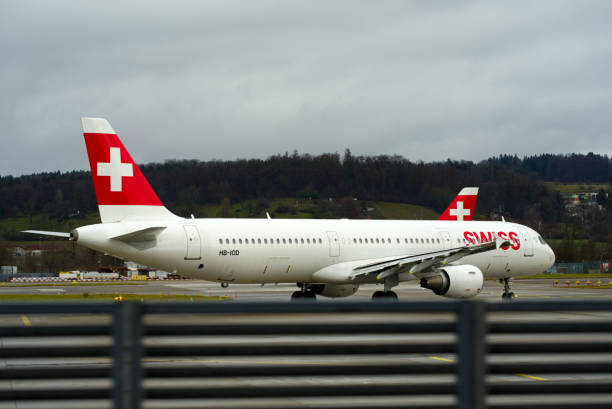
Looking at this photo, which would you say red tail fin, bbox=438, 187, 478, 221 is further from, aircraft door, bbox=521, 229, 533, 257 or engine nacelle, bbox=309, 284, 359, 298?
engine nacelle, bbox=309, 284, 359, 298

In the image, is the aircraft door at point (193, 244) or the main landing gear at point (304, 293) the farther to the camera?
the main landing gear at point (304, 293)

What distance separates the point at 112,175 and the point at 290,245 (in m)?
6.18

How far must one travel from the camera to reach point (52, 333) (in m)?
3.33

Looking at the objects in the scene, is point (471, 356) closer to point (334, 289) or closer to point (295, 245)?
point (295, 245)

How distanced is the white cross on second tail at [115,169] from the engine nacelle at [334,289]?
871cm

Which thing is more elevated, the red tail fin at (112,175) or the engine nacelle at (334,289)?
the red tail fin at (112,175)

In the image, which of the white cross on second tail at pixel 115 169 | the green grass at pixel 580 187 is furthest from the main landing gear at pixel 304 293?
the green grass at pixel 580 187

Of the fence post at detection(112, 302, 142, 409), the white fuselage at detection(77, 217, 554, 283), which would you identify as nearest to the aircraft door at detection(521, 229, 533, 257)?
the white fuselage at detection(77, 217, 554, 283)

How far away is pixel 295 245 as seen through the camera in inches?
979

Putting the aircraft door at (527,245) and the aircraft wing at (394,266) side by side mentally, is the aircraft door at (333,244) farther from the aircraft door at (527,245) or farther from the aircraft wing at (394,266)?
the aircraft door at (527,245)

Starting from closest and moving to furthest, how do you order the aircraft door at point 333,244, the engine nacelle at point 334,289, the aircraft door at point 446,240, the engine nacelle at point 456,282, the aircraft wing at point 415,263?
the engine nacelle at point 456,282
the aircraft wing at point 415,263
the aircraft door at point 333,244
the engine nacelle at point 334,289
the aircraft door at point 446,240

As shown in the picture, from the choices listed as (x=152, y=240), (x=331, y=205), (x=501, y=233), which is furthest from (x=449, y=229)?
(x=331, y=205)

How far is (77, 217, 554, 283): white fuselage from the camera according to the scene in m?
22.0

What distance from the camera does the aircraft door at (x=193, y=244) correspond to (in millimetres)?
22406
